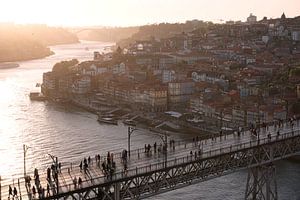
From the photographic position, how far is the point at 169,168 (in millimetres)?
9258

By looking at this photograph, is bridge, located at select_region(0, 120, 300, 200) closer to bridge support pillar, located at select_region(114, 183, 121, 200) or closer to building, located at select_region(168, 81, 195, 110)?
bridge support pillar, located at select_region(114, 183, 121, 200)

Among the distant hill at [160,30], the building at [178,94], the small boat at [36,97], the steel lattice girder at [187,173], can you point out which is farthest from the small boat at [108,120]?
the distant hill at [160,30]

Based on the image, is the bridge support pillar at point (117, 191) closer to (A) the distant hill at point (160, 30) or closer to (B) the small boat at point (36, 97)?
(B) the small boat at point (36, 97)

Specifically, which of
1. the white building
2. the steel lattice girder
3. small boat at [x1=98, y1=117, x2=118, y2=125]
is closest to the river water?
small boat at [x1=98, y1=117, x2=118, y2=125]

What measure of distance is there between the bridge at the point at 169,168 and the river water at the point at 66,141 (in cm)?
163

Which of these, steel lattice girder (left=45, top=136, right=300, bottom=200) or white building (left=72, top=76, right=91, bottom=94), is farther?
white building (left=72, top=76, right=91, bottom=94)

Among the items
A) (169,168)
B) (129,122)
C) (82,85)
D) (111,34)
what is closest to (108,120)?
(129,122)

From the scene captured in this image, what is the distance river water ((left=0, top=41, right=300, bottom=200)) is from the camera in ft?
45.0


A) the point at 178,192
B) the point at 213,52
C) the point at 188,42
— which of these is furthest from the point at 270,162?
the point at 188,42

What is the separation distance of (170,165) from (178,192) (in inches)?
160

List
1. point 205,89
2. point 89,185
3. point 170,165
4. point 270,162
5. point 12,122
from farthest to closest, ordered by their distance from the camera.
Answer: point 205,89 < point 12,122 < point 270,162 < point 170,165 < point 89,185

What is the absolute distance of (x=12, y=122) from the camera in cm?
2262

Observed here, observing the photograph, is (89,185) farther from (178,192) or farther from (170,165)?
(178,192)

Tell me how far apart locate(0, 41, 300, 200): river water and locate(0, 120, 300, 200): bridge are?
1629mm
